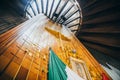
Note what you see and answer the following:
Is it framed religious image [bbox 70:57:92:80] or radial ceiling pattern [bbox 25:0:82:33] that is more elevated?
radial ceiling pattern [bbox 25:0:82:33]

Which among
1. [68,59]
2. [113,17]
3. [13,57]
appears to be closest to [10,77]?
[13,57]

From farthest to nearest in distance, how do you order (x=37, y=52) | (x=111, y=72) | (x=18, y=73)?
(x=111, y=72), (x=37, y=52), (x=18, y=73)

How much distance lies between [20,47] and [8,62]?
47 centimetres

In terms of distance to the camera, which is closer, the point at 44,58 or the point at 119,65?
the point at 44,58

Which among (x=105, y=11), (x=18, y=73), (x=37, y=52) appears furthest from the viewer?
(x=105, y=11)

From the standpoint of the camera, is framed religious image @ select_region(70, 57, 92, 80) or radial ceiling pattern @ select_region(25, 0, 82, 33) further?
radial ceiling pattern @ select_region(25, 0, 82, 33)

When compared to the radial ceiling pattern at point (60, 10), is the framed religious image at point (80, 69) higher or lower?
lower

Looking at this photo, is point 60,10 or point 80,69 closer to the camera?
point 80,69

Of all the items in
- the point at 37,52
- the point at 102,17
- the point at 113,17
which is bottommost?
the point at 37,52

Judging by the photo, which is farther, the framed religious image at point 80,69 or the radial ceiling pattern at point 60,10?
the radial ceiling pattern at point 60,10

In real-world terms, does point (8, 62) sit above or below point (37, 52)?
below

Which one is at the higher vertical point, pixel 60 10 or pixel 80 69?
pixel 60 10

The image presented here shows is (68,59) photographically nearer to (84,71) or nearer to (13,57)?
(84,71)

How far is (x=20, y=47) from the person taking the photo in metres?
1.95
